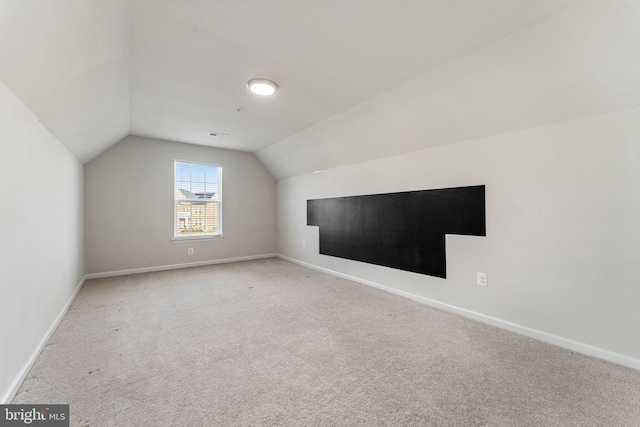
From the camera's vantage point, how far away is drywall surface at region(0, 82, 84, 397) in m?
1.51

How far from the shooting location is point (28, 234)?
1872 millimetres

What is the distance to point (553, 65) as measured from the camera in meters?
1.84

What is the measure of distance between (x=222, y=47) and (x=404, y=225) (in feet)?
9.00

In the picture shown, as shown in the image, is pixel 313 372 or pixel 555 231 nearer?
pixel 313 372

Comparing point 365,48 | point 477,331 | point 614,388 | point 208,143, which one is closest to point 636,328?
point 614,388

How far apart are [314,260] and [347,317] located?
2294 millimetres

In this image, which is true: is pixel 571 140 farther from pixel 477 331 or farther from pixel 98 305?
pixel 98 305

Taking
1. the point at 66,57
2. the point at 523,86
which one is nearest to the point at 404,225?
the point at 523,86

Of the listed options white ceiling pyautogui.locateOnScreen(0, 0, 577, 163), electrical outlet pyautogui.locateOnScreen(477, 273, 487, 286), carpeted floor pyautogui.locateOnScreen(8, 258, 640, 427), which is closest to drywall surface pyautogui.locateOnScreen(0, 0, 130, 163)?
white ceiling pyautogui.locateOnScreen(0, 0, 577, 163)

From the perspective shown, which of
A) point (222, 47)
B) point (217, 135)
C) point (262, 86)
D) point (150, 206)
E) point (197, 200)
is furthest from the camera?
point (197, 200)

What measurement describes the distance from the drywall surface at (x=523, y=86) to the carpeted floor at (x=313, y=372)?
6.44ft

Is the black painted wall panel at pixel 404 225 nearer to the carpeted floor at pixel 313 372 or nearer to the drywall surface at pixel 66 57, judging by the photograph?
the carpeted floor at pixel 313 372

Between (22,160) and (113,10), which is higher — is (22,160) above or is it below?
below

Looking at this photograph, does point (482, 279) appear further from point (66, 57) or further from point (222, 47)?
point (66, 57)
